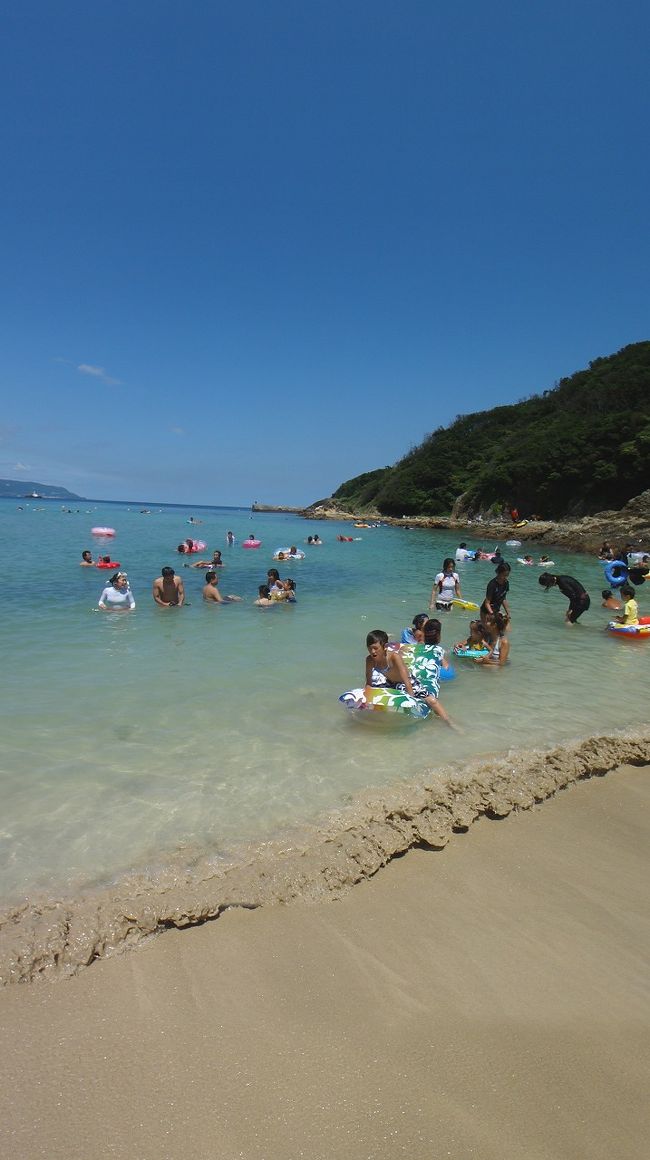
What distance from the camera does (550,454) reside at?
47281 mm

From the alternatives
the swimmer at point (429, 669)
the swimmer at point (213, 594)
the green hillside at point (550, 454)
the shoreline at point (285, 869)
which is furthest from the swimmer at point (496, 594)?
the green hillside at point (550, 454)

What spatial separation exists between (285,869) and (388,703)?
2.78 meters

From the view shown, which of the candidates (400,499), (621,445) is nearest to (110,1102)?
(621,445)

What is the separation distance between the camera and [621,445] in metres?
41.6

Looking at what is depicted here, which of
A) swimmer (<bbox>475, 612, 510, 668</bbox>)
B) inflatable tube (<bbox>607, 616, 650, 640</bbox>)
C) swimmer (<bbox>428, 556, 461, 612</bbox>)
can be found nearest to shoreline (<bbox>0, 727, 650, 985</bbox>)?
swimmer (<bbox>475, 612, 510, 668</bbox>)

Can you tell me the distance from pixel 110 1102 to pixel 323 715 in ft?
14.0

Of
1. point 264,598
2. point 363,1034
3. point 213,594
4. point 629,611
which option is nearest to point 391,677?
point 363,1034

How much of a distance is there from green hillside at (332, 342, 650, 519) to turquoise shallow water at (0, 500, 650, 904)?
34.5 metres

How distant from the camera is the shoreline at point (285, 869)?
2814 mm

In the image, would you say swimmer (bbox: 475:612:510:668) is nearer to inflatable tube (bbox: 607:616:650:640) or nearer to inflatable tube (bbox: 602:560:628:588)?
inflatable tube (bbox: 607:616:650:640)

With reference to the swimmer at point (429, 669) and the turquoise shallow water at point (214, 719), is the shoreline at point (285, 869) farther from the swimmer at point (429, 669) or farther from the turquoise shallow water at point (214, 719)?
the swimmer at point (429, 669)

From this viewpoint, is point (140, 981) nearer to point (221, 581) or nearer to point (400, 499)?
point (221, 581)

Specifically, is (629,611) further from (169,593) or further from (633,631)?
(169,593)

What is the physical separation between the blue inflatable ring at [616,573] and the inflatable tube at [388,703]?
1147cm
